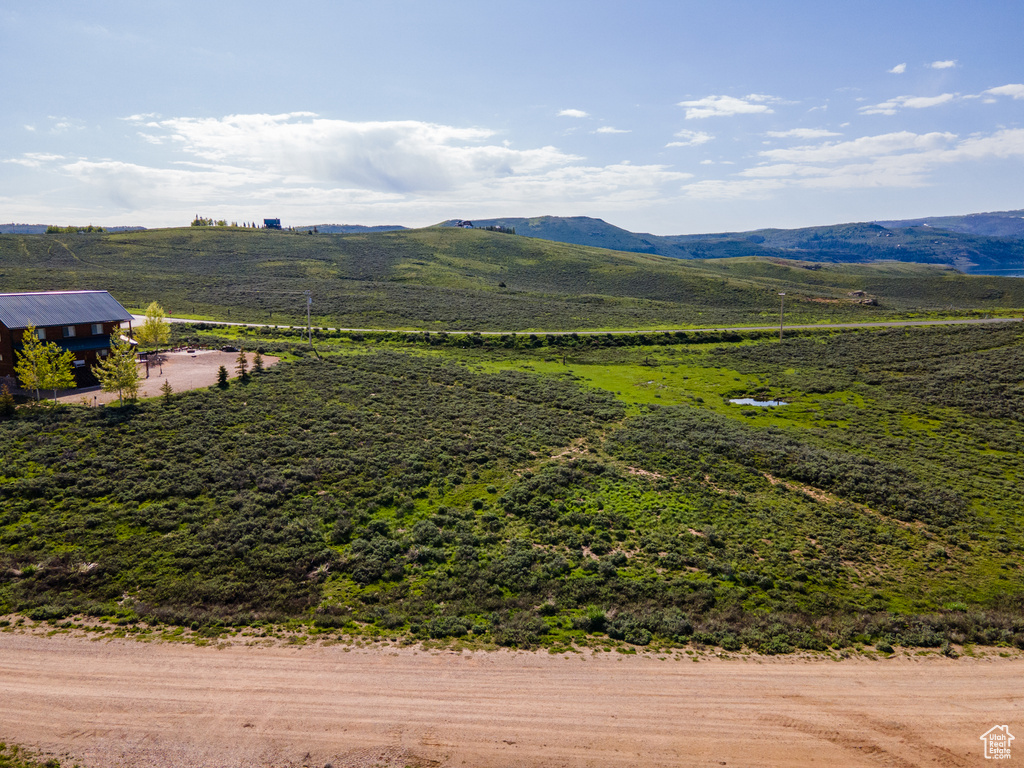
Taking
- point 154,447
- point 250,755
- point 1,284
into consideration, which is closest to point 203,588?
point 250,755

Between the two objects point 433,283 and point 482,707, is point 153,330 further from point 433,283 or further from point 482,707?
point 433,283

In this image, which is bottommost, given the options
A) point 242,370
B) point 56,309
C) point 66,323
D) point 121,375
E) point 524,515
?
point 524,515

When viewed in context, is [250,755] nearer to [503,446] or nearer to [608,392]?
[503,446]

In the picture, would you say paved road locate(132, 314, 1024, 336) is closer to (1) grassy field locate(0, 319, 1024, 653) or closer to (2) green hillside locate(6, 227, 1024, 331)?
(2) green hillside locate(6, 227, 1024, 331)

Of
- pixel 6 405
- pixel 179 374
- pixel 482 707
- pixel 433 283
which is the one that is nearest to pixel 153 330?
pixel 179 374

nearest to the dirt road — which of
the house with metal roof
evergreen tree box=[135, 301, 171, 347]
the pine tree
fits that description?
the pine tree

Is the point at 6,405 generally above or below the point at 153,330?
below
